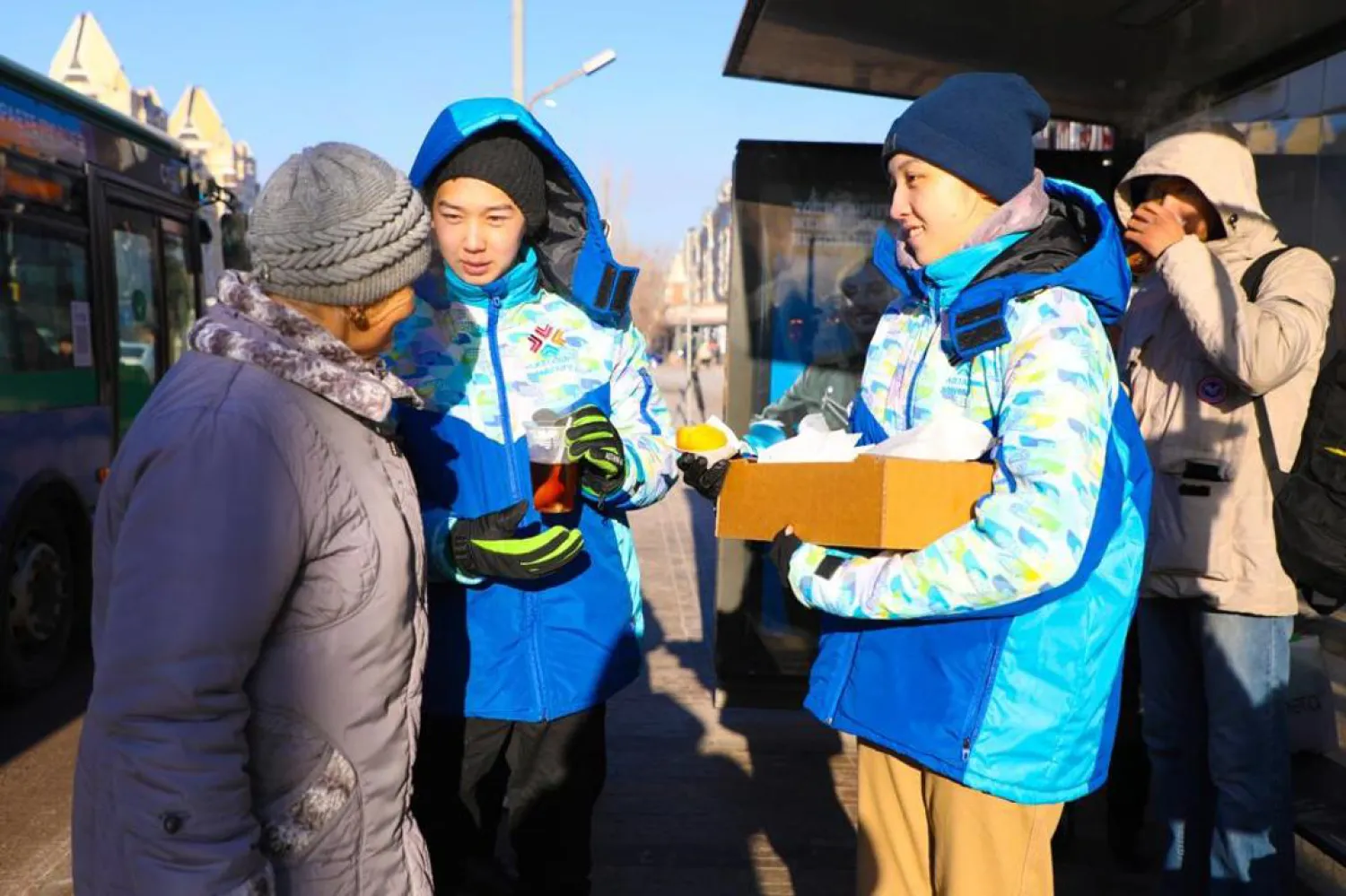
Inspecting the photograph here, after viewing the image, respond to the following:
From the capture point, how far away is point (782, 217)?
182 inches

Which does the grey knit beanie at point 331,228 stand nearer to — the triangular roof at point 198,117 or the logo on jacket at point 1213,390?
the logo on jacket at point 1213,390

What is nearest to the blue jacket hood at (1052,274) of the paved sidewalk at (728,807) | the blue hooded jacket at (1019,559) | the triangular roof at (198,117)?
the blue hooded jacket at (1019,559)

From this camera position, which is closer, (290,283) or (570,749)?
(290,283)

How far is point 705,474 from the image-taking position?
228 cm

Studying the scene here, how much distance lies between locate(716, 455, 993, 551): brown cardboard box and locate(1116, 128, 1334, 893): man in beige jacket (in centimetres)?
119

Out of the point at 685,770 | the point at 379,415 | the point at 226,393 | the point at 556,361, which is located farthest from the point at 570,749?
the point at 685,770

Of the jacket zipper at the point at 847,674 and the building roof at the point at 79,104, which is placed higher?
the building roof at the point at 79,104

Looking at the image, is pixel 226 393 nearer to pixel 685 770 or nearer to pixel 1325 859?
pixel 685 770

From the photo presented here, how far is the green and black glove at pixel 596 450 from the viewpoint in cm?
237

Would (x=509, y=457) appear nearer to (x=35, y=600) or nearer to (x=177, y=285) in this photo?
(x=35, y=600)

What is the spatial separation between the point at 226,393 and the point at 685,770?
10.6 feet

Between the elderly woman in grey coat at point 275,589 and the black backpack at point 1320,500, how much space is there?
206cm

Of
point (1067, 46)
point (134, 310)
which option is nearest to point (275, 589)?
point (1067, 46)

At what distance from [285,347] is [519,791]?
4.69 ft
